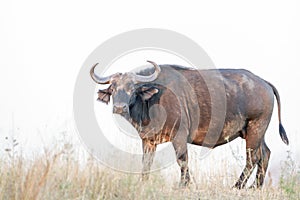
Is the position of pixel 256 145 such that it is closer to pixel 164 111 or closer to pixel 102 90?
pixel 164 111

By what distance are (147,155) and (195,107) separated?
212 centimetres

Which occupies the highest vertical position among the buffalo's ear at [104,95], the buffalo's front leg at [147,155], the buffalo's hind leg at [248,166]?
the buffalo's ear at [104,95]

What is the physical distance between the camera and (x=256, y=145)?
1229 cm

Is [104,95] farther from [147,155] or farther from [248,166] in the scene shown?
[248,166]

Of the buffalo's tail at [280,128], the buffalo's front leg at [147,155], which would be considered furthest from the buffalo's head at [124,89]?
the buffalo's tail at [280,128]

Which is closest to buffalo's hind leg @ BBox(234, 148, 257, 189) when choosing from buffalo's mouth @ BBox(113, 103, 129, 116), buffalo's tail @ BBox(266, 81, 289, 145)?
buffalo's tail @ BBox(266, 81, 289, 145)

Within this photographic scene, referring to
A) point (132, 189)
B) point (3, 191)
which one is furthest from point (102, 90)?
point (3, 191)

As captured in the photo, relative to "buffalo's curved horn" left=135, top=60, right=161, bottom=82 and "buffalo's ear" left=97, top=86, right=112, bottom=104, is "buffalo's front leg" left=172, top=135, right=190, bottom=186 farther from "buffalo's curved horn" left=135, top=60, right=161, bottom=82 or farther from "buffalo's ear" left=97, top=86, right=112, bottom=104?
"buffalo's ear" left=97, top=86, right=112, bottom=104

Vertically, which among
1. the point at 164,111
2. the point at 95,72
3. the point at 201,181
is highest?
the point at 95,72

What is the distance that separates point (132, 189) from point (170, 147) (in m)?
3.79

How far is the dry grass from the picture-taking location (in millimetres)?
6657

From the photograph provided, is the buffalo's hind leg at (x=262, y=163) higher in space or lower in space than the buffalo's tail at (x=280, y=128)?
lower

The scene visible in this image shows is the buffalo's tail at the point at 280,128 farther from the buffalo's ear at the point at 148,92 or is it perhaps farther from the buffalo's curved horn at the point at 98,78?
the buffalo's curved horn at the point at 98,78

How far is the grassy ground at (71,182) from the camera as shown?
6656 mm
